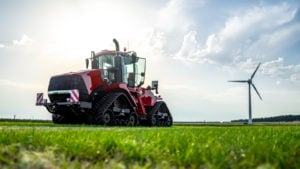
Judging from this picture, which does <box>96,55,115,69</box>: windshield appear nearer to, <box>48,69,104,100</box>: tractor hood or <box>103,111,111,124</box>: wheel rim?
<box>48,69,104,100</box>: tractor hood

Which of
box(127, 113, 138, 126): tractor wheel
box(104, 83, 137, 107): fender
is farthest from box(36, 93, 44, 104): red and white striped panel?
box(127, 113, 138, 126): tractor wheel

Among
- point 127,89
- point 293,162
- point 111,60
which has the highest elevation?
point 111,60

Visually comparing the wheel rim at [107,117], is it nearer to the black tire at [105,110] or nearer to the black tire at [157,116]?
the black tire at [105,110]

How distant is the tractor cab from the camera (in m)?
19.2

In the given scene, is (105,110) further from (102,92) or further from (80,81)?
(80,81)

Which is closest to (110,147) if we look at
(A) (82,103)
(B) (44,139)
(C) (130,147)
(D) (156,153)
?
(C) (130,147)

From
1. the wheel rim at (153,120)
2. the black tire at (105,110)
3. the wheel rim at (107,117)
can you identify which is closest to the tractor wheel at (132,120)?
the black tire at (105,110)

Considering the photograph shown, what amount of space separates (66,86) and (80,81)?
0.75 meters

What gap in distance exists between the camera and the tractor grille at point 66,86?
1748 cm

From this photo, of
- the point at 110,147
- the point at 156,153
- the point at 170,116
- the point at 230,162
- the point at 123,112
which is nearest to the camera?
the point at 230,162

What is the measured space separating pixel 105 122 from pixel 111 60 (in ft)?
11.6

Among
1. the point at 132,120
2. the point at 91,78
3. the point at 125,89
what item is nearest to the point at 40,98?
the point at 91,78

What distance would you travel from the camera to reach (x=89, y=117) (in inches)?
701

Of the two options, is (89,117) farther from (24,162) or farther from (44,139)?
(24,162)
